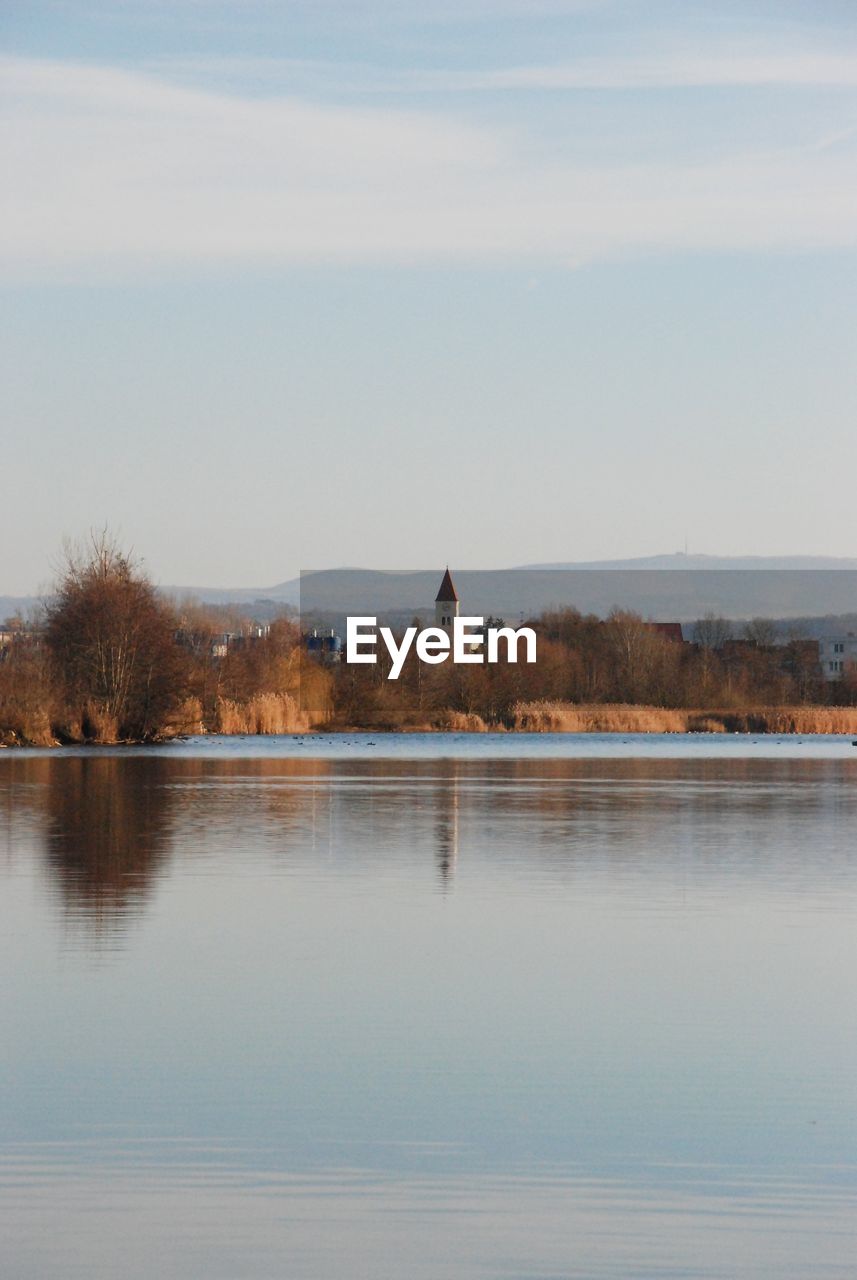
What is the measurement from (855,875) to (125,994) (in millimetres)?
7526

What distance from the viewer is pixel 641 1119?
6.55 metres

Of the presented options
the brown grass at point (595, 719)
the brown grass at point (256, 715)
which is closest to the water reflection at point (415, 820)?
the brown grass at point (256, 715)

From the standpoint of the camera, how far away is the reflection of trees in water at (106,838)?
12.8 m

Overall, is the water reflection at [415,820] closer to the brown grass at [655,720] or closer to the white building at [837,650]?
the brown grass at [655,720]

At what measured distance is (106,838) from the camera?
1811cm

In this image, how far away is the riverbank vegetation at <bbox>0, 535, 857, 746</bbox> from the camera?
4778cm

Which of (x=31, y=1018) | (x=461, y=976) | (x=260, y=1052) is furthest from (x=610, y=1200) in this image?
(x=461, y=976)

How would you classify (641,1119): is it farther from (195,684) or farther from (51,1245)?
(195,684)

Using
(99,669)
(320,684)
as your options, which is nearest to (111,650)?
(99,669)

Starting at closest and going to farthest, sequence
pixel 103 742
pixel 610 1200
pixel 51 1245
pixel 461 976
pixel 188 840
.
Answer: pixel 51 1245 < pixel 610 1200 < pixel 461 976 < pixel 188 840 < pixel 103 742

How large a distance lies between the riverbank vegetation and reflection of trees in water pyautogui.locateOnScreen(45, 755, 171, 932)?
1475 centimetres

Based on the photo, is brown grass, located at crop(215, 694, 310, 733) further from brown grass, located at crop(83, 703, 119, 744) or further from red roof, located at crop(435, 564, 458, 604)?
red roof, located at crop(435, 564, 458, 604)

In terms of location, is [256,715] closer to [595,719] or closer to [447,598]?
[595,719]

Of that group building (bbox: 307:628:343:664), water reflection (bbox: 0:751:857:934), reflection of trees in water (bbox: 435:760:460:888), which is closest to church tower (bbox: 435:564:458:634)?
building (bbox: 307:628:343:664)
